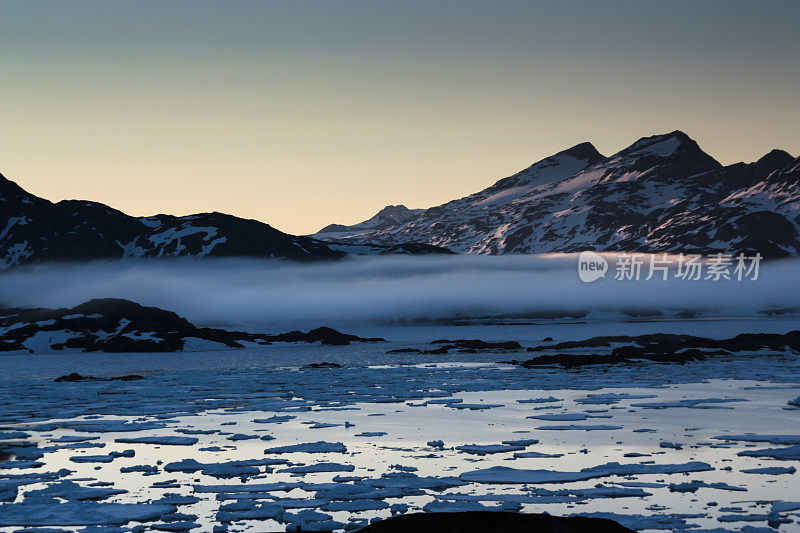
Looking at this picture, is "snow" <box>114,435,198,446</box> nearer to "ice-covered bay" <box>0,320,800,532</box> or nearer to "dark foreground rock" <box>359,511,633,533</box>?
"ice-covered bay" <box>0,320,800,532</box>

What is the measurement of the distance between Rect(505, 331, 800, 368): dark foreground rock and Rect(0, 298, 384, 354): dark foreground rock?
224 ft

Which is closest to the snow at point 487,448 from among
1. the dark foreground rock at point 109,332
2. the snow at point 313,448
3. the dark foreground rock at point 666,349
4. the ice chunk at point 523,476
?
the ice chunk at point 523,476

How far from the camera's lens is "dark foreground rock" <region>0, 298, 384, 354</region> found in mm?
144125

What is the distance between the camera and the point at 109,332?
5969 inches

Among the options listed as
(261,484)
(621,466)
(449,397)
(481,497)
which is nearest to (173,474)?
(261,484)

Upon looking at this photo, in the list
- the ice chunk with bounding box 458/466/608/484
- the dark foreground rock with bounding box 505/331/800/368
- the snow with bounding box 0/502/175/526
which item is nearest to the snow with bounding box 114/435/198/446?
the snow with bounding box 0/502/175/526

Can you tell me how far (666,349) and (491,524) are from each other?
8026 centimetres

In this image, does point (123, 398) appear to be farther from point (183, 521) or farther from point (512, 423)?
point (183, 521)

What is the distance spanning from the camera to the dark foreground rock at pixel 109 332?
473ft

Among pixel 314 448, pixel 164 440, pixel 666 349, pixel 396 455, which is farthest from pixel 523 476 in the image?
pixel 666 349

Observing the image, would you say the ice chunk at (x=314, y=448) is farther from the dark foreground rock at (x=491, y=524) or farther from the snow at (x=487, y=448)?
the dark foreground rock at (x=491, y=524)

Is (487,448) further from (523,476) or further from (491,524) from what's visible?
(491,524)

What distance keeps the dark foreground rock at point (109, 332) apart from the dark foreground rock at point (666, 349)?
68.2 meters

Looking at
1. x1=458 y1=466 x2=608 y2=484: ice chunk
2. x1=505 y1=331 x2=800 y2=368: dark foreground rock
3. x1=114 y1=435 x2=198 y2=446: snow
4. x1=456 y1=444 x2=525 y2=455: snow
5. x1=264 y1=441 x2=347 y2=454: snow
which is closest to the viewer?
x1=458 y1=466 x2=608 y2=484: ice chunk
